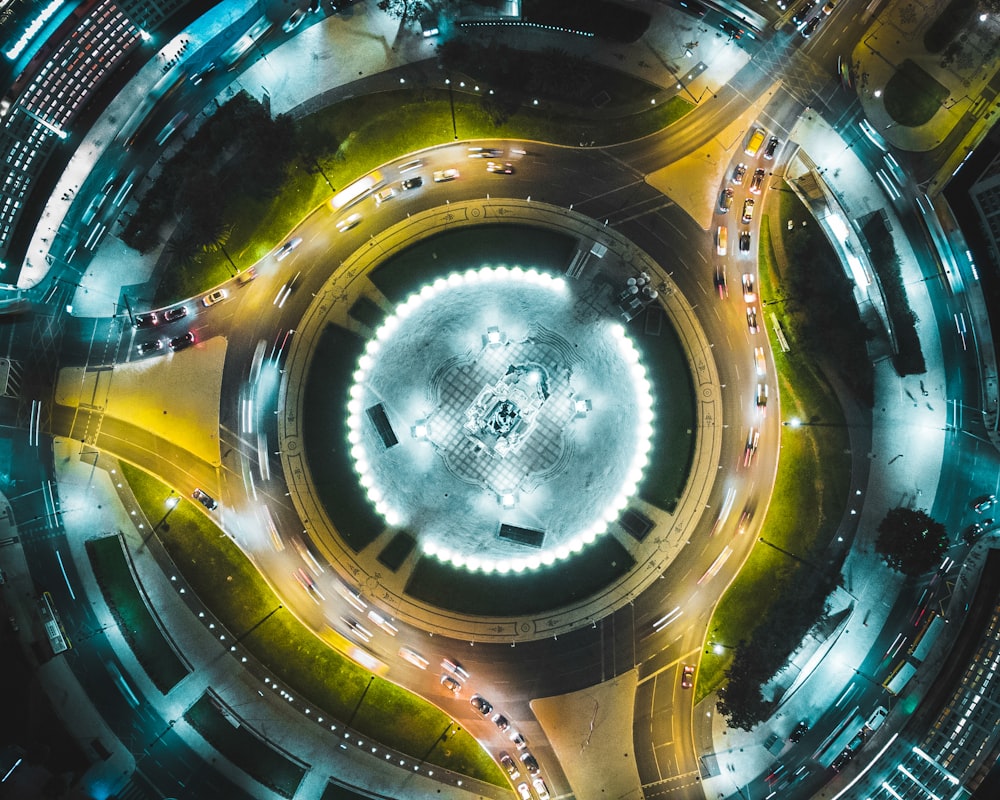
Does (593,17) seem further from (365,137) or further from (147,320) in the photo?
(147,320)

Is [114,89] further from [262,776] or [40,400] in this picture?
[262,776]

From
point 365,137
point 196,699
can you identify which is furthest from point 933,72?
point 196,699

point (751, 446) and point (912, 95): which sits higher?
point (912, 95)

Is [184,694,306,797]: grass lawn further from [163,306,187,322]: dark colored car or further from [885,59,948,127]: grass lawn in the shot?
[885,59,948,127]: grass lawn

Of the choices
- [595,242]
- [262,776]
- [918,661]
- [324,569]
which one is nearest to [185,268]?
[324,569]

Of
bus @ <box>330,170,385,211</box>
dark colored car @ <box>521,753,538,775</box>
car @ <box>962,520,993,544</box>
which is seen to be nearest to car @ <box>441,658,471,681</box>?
dark colored car @ <box>521,753,538,775</box>
